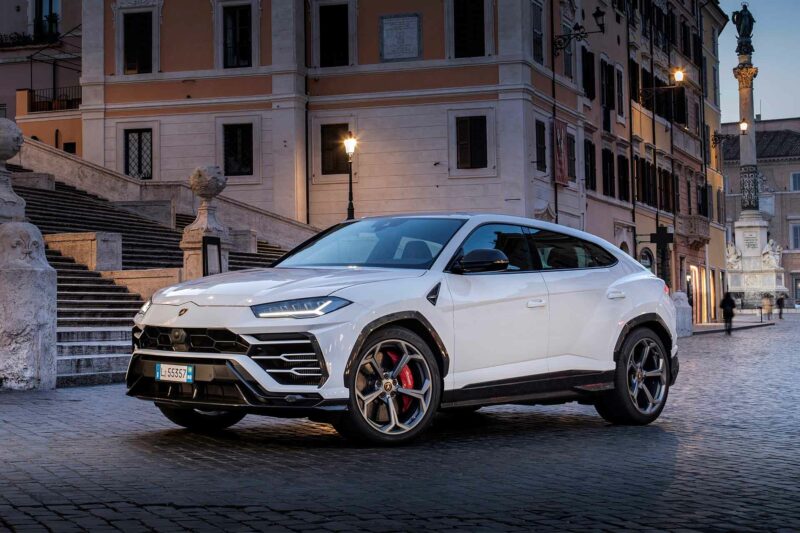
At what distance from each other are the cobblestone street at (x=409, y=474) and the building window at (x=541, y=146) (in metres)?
27.7

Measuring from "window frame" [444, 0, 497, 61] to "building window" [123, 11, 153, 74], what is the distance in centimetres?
911

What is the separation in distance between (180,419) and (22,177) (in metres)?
22.0

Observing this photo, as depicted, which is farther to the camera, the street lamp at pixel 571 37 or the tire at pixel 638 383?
the street lamp at pixel 571 37

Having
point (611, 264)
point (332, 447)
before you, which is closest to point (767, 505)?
point (332, 447)

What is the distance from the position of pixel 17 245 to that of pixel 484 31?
85.5 feet

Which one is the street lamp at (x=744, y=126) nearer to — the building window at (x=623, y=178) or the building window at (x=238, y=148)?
the building window at (x=623, y=178)

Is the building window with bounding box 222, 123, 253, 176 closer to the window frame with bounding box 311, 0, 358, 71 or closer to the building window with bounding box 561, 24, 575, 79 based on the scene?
the window frame with bounding box 311, 0, 358, 71

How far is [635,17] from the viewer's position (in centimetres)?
5062

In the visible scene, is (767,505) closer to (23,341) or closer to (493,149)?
(23,341)

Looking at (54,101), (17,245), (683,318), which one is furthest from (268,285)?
(54,101)

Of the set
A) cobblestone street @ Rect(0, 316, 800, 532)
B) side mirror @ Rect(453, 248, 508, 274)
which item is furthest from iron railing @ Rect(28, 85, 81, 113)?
side mirror @ Rect(453, 248, 508, 274)

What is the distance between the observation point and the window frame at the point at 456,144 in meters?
37.7

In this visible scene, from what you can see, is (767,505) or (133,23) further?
(133,23)

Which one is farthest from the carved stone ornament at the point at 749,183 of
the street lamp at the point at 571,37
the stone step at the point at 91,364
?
the stone step at the point at 91,364
